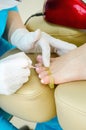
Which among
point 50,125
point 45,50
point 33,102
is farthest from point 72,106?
point 50,125

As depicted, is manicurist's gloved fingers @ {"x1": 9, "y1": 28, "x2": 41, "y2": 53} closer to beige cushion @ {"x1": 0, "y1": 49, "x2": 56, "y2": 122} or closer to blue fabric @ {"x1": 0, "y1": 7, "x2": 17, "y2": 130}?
blue fabric @ {"x1": 0, "y1": 7, "x2": 17, "y2": 130}

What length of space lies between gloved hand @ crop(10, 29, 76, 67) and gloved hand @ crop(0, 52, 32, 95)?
117mm

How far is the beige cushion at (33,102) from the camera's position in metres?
0.75

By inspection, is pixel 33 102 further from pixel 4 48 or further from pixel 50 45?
pixel 4 48

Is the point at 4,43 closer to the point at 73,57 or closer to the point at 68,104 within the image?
the point at 73,57

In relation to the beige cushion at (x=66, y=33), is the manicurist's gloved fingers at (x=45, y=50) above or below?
above

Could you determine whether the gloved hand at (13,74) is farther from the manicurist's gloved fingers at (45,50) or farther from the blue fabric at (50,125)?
the blue fabric at (50,125)

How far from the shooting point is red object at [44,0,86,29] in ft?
3.48

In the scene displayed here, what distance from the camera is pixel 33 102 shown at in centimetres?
75

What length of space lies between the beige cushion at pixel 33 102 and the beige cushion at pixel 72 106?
0.05m

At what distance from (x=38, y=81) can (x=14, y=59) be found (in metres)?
0.10

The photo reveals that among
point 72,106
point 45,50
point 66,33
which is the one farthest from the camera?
point 66,33

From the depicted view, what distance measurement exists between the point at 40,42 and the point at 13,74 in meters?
0.19

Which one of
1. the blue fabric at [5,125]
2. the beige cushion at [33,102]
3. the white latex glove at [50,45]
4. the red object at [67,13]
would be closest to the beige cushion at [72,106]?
the beige cushion at [33,102]
